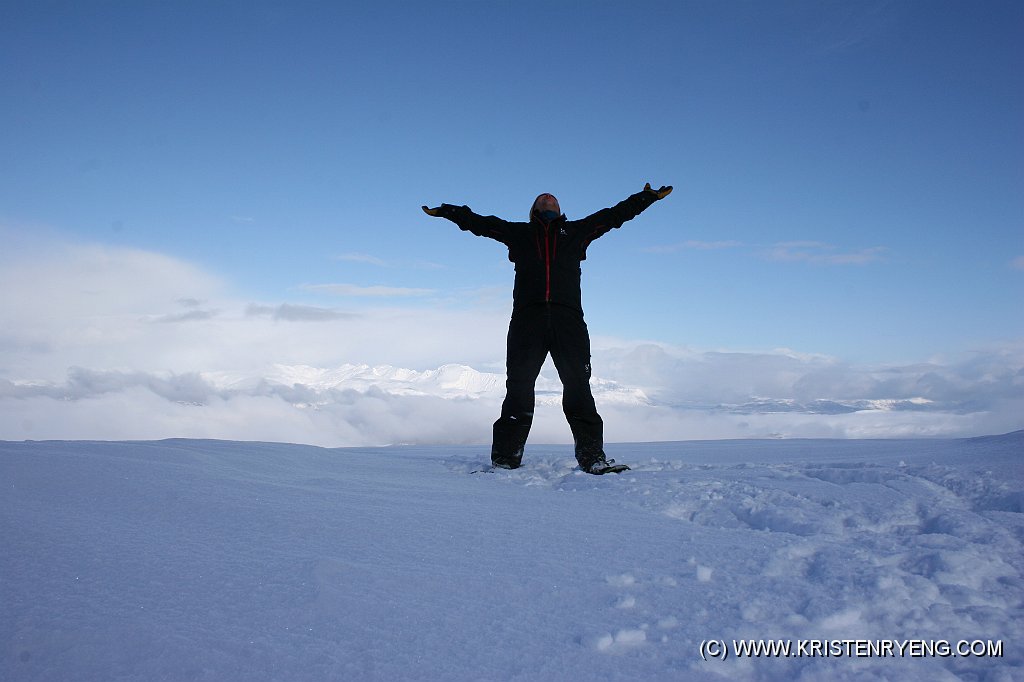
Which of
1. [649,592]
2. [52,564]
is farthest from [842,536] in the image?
[52,564]

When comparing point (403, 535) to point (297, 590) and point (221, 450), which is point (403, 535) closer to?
point (297, 590)

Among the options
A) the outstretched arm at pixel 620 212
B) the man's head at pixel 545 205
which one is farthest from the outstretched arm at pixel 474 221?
the outstretched arm at pixel 620 212

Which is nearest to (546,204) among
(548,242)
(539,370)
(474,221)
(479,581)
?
(548,242)

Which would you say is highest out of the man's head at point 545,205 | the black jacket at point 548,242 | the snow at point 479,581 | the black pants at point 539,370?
the man's head at point 545,205

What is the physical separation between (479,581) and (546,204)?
3722mm

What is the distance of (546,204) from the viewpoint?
195 inches

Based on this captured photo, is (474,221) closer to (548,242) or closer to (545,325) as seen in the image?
(548,242)

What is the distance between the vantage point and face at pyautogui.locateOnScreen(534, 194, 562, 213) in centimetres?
494

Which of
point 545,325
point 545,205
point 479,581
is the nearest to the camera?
point 479,581

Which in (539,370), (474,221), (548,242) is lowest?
(539,370)

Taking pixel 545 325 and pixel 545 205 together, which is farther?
pixel 545 205

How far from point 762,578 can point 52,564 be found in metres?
2.04

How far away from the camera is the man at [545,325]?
4613 mm

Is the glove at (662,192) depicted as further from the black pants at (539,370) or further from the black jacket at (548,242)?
the black pants at (539,370)
